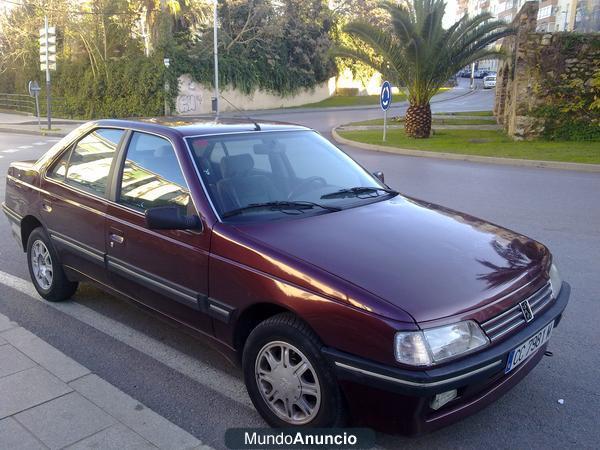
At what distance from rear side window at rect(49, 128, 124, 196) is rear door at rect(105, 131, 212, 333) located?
0.22m

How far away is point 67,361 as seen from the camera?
148 inches

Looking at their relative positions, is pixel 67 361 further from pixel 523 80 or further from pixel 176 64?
pixel 176 64

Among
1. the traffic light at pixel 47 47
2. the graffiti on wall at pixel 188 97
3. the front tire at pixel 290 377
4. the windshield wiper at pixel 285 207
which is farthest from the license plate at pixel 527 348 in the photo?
the graffiti on wall at pixel 188 97

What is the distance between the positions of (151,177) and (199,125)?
526mm

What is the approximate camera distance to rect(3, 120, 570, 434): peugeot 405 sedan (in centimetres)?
260

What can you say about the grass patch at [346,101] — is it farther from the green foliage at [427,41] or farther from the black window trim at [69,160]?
A: the black window trim at [69,160]

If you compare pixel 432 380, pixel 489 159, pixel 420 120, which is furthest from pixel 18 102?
pixel 432 380

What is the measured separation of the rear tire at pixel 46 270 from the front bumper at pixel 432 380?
3.00 m

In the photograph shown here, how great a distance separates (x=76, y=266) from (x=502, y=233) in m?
3.19

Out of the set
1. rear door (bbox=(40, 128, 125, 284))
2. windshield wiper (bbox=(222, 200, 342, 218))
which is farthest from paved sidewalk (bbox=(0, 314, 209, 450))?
windshield wiper (bbox=(222, 200, 342, 218))

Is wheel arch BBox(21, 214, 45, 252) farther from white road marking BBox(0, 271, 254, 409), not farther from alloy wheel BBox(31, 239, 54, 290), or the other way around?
white road marking BBox(0, 271, 254, 409)

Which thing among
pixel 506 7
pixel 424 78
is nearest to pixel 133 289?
pixel 424 78

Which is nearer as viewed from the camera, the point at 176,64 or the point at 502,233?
the point at 502,233

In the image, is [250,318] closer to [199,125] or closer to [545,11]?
[199,125]
